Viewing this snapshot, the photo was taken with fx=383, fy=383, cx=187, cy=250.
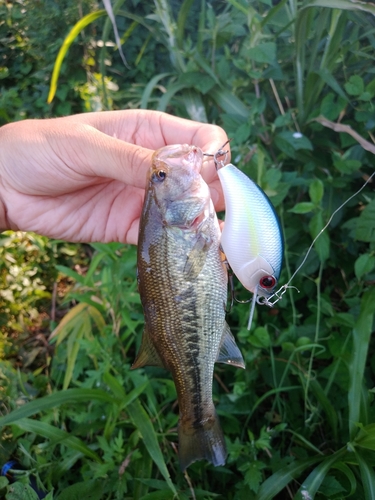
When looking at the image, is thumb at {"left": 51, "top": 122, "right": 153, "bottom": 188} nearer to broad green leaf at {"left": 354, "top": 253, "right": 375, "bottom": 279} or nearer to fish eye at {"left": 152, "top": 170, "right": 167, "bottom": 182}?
fish eye at {"left": 152, "top": 170, "right": 167, "bottom": 182}

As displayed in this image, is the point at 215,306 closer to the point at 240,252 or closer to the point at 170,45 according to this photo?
the point at 240,252

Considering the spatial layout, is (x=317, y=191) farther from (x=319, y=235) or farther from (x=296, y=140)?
Result: (x=296, y=140)

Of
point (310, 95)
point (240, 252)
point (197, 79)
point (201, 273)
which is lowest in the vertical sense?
point (201, 273)

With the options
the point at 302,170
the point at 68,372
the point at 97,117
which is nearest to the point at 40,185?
the point at 97,117

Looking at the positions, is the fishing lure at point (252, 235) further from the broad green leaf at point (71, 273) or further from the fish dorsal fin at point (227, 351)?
the broad green leaf at point (71, 273)

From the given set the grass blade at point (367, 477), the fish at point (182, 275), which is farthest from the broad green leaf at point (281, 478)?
the fish at point (182, 275)
